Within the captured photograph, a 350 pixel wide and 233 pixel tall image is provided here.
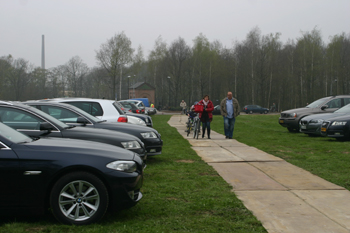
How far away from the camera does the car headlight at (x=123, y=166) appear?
4.50 m

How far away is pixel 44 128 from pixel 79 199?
1918 millimetres

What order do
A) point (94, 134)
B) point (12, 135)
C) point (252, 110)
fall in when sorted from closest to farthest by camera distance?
1. point (12, 135)
2. point (94, 134)
3. point (252, 110)

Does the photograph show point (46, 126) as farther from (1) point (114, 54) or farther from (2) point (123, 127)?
(1) point (114, 54)

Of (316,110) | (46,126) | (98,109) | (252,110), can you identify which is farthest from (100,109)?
(252,110)

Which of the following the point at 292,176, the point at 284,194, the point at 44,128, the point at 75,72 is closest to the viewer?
the point at 44,128

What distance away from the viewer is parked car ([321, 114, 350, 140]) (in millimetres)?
13539

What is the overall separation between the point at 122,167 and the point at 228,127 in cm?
1109

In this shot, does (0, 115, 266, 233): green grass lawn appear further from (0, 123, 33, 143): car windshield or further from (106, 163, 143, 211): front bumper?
(0, 123, 33, 143): car windshield

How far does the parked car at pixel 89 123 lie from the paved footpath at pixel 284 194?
145 centimetres

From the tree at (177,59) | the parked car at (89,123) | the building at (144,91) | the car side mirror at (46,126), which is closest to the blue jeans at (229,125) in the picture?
the parked car at (89,123)

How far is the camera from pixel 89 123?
27.7 feet

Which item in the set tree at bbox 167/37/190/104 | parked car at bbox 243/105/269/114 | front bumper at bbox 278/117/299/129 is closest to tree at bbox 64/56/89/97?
tree at bbox 167/37/190/104

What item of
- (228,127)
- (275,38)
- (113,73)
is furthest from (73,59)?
(228,127)

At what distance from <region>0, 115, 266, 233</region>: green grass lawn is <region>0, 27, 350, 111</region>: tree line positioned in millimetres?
62666
